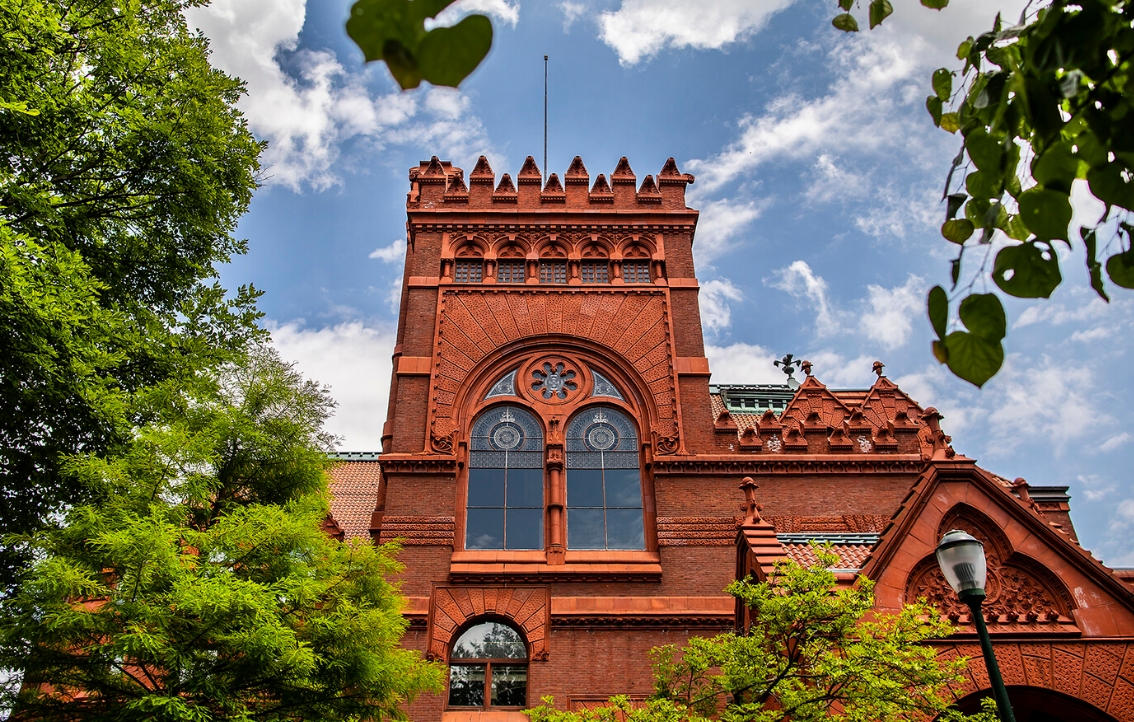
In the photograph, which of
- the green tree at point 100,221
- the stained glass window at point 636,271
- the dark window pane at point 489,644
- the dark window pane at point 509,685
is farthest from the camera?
the stained glass window at point 636,271

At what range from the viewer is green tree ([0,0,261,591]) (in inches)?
367

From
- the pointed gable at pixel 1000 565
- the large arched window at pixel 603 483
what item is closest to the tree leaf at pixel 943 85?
the pointed gable at pixel 1000 565

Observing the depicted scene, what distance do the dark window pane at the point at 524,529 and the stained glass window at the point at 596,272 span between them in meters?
5.91

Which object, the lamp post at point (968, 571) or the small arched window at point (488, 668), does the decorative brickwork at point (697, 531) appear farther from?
the lamp post at point (968, 571)

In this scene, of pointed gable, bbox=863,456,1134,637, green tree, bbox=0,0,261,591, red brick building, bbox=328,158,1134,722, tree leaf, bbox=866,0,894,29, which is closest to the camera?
tree leaf, bbox=866,0,894,29

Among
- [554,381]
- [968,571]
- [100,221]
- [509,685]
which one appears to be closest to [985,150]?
[968,571]

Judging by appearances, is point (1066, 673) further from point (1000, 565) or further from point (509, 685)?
point (509, 685)

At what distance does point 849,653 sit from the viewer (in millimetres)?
8602

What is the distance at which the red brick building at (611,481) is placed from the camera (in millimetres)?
10375

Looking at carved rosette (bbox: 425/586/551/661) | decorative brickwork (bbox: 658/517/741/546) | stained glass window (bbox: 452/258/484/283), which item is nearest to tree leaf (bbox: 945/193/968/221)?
carved rosette (bbox: 425/586/551/661)

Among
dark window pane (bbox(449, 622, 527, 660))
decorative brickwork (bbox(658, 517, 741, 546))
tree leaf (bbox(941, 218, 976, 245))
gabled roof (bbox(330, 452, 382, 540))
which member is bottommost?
tree leaf (bbox(941, 218, 976, 245))

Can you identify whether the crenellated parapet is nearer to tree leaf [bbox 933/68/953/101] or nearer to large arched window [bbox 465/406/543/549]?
large arched window [bbox 465/406/543/549]

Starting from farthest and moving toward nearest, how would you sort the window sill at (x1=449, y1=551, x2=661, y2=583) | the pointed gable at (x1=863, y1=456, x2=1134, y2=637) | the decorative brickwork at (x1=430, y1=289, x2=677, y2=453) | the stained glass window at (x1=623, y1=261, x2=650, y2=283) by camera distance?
the stained glass window at (x1=623, y1=261, x2=650, y2=283) < the decorative brickwork at (x1=430, y1=289, x2=677, y2=453) < the window sill at (x1=449, y1=551, x2=661, y2=583) < the pointed gable at (x1=863, y1=456, x2=1134, y2=637)

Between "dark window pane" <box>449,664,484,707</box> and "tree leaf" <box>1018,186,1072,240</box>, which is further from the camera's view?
"dark window pane" <box>449,664,484,707</box>
